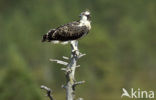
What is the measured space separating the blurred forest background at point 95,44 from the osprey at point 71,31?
4527 centimetres

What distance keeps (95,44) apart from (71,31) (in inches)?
2990

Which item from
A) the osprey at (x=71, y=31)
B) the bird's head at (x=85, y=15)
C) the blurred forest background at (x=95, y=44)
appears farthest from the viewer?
the blurred forest background at (x=95, y=44)

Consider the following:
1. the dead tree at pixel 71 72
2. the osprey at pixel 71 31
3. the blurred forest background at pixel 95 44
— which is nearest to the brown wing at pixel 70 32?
the osprey at pixel 71 31

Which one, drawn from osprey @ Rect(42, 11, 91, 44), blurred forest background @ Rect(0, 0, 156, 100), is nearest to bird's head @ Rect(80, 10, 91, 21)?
osprey @ Rect(42, 11, 91, 44)

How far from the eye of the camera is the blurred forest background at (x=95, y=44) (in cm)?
9781

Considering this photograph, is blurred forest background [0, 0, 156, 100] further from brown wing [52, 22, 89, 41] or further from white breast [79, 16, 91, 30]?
white breast [79, 16, 91, 30]

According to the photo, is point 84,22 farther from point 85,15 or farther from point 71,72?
point 71,72

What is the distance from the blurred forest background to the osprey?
45.3 meters

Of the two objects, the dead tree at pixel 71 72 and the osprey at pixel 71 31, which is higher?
the osprey at pixel 71 31

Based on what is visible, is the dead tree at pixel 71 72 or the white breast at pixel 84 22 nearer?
the dead tree at pixel 71 72

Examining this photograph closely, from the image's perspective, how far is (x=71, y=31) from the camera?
24531 mm

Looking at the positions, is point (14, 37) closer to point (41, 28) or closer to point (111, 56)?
point (41, 28)

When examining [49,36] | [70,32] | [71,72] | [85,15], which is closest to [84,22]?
[85,15]

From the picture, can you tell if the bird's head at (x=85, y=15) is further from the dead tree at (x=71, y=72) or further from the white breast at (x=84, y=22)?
the dead tree at (x=71, y=72)
